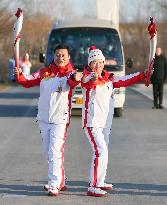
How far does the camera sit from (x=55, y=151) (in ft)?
30.6

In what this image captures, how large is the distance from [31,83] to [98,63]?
89 centimetres

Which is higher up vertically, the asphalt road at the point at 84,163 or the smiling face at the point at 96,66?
the smiling face at the point at 96,66

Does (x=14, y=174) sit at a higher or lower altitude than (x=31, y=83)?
lower

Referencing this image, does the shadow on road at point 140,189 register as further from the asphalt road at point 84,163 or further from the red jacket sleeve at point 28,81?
the red jacket sleeve at point 28,81

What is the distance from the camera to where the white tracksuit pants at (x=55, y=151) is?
9305mm

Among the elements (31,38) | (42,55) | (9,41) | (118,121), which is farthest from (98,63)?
(31,38)

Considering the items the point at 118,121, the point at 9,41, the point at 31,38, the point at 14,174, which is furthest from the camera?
the point at 31,38

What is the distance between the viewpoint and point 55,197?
360 inches

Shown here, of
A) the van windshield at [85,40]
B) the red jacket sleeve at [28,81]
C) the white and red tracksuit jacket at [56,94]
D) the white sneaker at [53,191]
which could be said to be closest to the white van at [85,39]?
the van windshield at [85,40]

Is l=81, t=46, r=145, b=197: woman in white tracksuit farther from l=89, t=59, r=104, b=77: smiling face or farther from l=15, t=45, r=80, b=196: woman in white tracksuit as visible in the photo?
l=15, t=45, r=80, b=196: woman in white tracksuit

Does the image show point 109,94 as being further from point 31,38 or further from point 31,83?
point 31,38

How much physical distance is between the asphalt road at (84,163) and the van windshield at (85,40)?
1.81 meters

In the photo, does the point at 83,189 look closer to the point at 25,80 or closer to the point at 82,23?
the point at 25,80

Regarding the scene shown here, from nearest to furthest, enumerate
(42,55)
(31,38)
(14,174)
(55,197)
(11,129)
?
(55,197) → (14,174) → (11,129) → (42,55) → (31,38)
